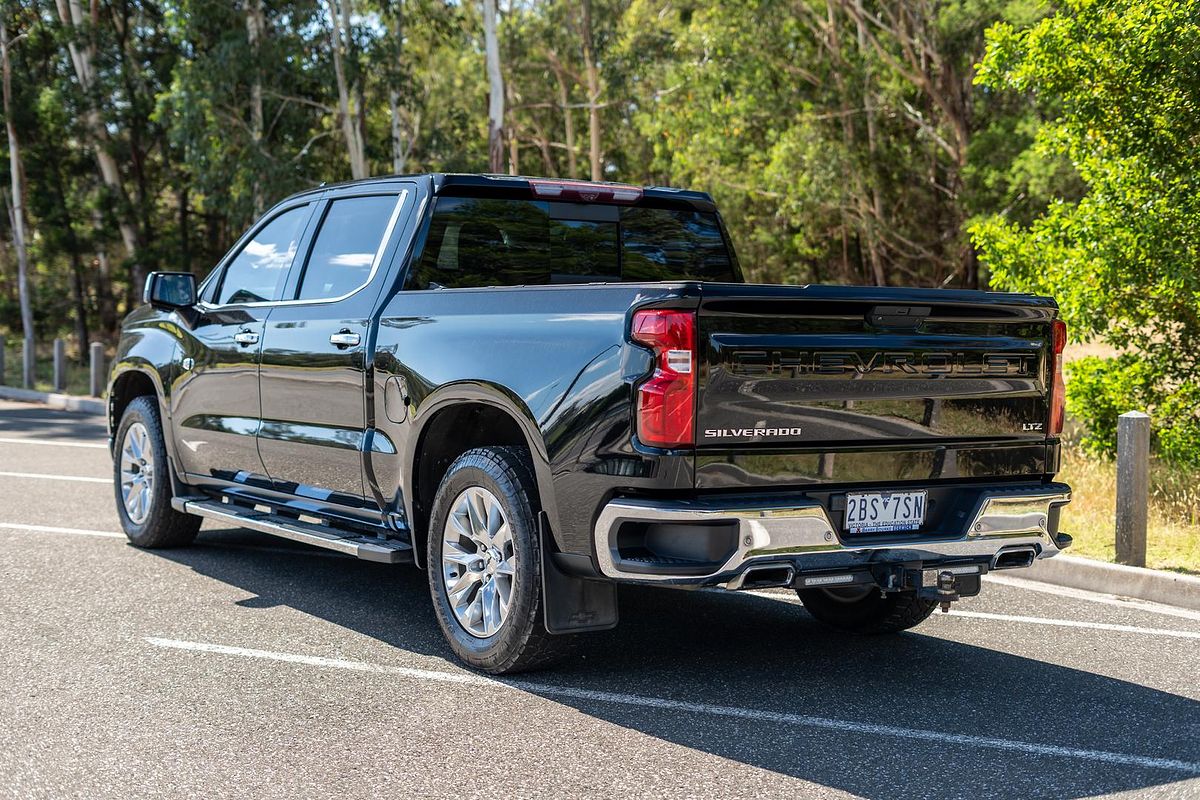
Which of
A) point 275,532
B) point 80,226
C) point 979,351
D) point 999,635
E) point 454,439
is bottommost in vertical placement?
point 999,635

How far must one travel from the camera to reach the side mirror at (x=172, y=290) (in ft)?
24.6

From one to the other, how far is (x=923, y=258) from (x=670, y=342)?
75.0ft

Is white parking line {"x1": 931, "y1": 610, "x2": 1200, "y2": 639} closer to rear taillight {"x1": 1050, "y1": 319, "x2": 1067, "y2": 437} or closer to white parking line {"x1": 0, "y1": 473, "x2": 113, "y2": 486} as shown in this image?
rear taillight {"x1": 1050, "y1": 319, "x2": 1067, "y2": 437}

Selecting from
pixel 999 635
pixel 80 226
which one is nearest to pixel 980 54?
pixel 999 635

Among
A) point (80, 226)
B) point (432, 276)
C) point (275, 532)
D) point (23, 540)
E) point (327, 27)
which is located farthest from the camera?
point (80, 226)

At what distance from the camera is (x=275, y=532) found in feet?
21.2

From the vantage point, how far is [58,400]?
19.6 metres

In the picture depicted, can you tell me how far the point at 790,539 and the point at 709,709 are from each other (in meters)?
0.80

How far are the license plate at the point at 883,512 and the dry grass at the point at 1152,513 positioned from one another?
3.00 m

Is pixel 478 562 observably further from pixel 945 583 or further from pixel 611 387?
pixel 945 583

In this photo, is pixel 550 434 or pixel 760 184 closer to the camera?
pixel 550 434

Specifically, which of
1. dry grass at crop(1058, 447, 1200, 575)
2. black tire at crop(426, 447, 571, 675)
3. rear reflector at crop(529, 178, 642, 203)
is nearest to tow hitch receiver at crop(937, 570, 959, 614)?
black tire at crop(426, 447, 571, 675)

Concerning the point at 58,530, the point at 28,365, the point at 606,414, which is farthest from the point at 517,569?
the point at 28,365

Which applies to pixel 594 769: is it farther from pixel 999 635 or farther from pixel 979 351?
pixel 999 635
